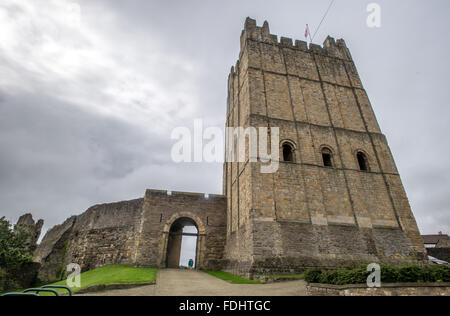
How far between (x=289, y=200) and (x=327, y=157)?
15.3 ft

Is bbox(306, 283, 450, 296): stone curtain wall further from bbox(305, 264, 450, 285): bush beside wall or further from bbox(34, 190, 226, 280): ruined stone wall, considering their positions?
bbox(34, 190, 226, 280): ruined stone wall

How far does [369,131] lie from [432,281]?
11755 mm

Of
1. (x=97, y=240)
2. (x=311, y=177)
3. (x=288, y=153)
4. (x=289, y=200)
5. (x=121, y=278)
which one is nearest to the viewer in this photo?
(x=121, y=278)

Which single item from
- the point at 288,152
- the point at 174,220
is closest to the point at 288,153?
the point at 288,152

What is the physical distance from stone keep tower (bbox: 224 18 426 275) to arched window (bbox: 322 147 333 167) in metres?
0.07

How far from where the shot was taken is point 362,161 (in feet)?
50.0

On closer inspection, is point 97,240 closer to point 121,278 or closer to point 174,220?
point 174,220

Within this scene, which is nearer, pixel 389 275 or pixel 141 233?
pixel 389 275

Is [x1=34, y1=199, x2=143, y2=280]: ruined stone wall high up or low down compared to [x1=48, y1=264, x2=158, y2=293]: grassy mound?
up

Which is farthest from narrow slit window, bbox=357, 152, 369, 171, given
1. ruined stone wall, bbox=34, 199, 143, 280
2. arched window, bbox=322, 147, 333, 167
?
ruined stone wall, bbox=34, 199, 143, 280

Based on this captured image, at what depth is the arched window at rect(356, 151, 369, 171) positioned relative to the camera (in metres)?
14.9

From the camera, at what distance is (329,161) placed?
14680mm

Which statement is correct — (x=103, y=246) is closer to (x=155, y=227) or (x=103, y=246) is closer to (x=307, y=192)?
(x=155, y=227)
